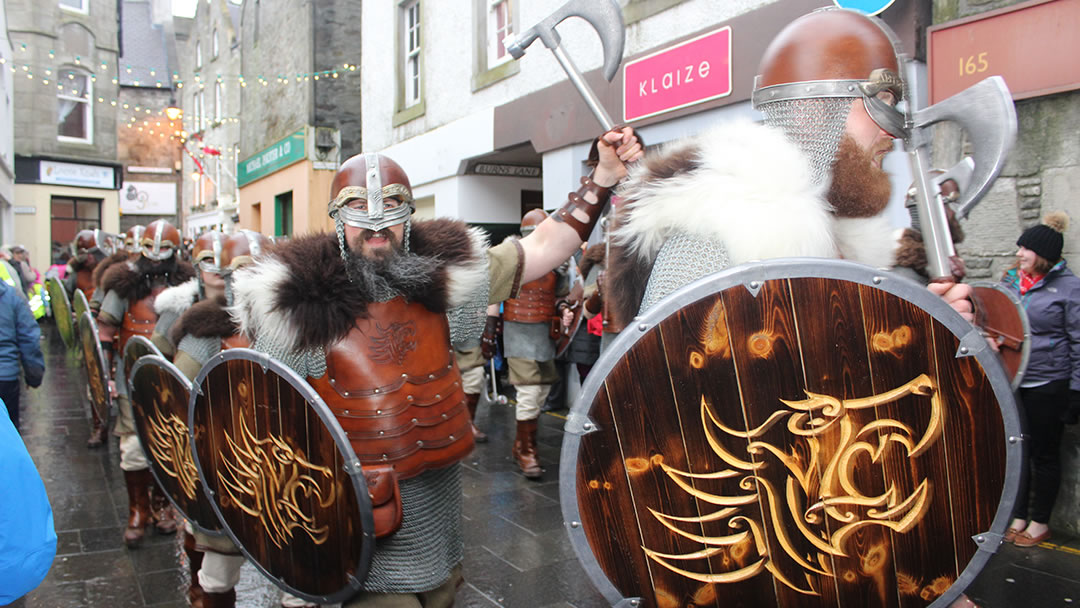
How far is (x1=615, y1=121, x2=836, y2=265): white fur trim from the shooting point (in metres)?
1.46

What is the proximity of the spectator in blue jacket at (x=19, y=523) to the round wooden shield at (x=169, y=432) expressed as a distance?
43.2 inches

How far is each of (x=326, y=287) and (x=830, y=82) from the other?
148 cm

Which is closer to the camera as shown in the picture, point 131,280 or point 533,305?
point 131,280

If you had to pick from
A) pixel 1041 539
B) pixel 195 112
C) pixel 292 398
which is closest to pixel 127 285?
pixel 292 398

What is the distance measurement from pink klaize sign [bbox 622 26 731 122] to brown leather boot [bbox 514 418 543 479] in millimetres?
2796

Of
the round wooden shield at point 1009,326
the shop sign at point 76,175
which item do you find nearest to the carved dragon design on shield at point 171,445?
the round wooden shield at point 1009,326

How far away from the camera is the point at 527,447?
5.93 m

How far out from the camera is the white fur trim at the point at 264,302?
230 centimetres

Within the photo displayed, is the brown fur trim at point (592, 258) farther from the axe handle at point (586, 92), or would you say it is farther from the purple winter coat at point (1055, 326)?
the axe handle at point (586, 92)

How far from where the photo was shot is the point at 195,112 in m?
29.5

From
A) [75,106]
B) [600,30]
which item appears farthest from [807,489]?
[75,106]

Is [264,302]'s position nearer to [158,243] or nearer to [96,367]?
[96,367]

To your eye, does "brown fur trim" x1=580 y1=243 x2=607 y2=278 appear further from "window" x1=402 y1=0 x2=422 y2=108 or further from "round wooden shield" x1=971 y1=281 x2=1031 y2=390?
"window" x1=402 y1=0 x2=422 y2=108

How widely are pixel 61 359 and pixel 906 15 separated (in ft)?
41.6
